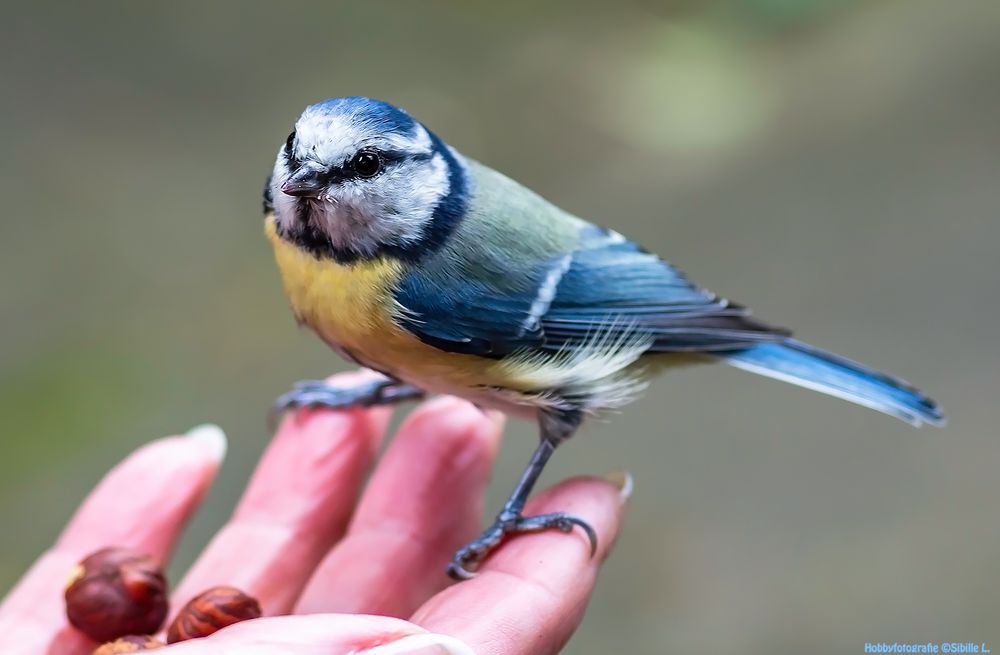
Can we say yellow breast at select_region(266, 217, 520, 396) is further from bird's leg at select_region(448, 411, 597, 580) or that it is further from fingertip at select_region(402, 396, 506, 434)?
fingertip at select_region(402, 396, 506, 434)

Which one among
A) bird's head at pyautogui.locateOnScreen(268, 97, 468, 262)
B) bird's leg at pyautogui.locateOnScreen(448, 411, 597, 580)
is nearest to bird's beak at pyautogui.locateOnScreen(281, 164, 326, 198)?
bird's head at pyautogui.locateOnScreen(268, 97, 468, 262)

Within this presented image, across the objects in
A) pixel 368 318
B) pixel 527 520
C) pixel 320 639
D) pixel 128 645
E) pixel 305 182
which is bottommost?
pixel 128 645

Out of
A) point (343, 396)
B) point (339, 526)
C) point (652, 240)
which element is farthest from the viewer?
point (652, 240)

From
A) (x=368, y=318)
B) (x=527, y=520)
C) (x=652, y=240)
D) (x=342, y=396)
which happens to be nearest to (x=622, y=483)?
(x=527, y=520)

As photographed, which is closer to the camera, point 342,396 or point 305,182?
point 305,182

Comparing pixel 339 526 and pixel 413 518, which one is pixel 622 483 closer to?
pixel 413 518
